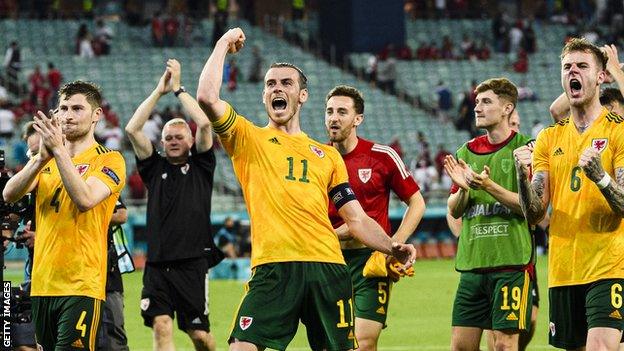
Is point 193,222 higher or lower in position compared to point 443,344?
higher

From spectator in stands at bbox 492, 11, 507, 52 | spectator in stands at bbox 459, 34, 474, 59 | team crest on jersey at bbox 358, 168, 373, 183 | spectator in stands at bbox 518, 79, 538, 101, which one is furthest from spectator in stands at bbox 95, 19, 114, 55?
team crest on jersey at bbox 358, 168, 373, 183

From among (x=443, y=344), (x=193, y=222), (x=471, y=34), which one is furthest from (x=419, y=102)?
(x=193, y=222)

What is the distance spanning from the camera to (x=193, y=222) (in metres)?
12.3

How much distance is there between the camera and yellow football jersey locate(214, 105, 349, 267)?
8.40 m

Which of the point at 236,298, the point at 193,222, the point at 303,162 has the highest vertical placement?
the point at 303,162

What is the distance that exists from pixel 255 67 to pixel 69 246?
102 ft

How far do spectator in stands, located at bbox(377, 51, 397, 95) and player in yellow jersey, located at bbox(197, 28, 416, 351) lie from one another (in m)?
33.8

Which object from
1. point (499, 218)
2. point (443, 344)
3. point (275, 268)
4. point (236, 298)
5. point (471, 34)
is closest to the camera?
point (275, 268)

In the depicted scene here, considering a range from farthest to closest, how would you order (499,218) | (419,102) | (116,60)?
(419,102) < (116,60) < (499,218)

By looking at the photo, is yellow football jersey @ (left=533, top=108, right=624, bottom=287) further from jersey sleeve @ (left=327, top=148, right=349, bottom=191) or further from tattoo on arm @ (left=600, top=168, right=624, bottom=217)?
jersey sleeve @ (left=327, top=148, right=349, bottom=191)

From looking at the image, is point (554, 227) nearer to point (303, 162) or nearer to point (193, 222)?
point (303, 162)

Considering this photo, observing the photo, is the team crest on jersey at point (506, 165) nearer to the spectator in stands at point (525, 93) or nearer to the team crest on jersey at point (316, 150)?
the team crest on jersey at point (316, 150)

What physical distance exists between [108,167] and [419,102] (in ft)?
110

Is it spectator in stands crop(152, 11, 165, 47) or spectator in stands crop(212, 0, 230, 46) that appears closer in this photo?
spectator in stands crop(152, 11, 165, 47)
